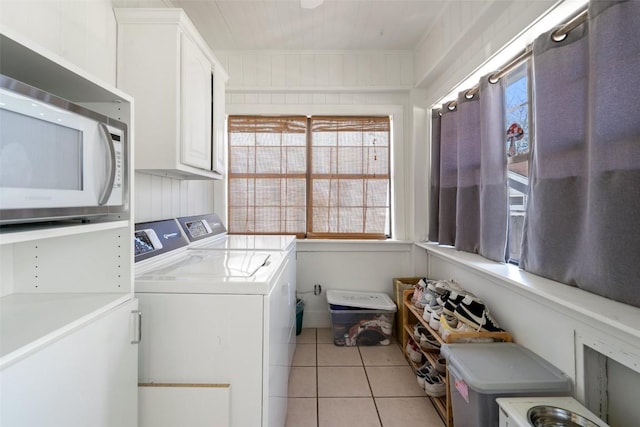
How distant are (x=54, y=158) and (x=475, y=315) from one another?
187 centimetres

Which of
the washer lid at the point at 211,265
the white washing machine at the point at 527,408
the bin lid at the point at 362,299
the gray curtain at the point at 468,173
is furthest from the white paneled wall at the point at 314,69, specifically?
the white washing machine at the point at 527,408

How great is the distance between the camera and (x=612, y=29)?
3.20 ft

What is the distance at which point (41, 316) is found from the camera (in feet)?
2.56

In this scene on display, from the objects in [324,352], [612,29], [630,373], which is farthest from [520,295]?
[324,352]

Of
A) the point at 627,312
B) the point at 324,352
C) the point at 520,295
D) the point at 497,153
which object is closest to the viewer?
the point at 627,312

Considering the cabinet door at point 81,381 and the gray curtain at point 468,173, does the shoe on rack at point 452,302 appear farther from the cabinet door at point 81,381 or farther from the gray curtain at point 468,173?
the cabinet door at point 81,381

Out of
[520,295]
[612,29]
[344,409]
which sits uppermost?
[612,29]

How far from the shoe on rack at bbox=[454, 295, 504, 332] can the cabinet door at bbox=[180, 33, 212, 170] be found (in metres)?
1.74

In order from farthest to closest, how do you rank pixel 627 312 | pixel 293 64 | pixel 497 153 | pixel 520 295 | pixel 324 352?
pixel 293 64 < pixel 324 352 < pixel 497 153 < pixel 520 295 < pixel 627 312

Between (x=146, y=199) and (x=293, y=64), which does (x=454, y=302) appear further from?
(x=293, y=64)

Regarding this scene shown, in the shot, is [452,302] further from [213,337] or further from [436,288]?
[213,337]

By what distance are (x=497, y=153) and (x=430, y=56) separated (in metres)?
1.19

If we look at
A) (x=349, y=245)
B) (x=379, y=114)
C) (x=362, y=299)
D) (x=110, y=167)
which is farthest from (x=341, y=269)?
(x=110, y=167)

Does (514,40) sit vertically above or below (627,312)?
above
